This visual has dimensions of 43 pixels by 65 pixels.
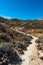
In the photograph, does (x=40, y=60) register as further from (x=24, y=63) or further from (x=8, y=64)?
(x=8, y=64)

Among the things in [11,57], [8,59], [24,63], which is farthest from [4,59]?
[24,63]

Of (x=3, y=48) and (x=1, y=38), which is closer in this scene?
(x=3, y=48)

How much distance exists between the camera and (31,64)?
10.0 meters

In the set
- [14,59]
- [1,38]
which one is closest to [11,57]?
[14,59]

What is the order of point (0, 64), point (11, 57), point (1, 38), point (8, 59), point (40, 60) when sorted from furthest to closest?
point (1, 38), point (40, 60), point (11, 57), point (8, 59), point (0, 64)

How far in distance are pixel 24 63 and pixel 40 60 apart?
68.3 inches

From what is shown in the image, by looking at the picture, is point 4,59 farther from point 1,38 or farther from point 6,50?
point 1,38

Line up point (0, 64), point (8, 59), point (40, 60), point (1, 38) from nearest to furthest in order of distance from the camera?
point (0, 64)
point (8, 59)
point (40, 60)
point (1, 38)

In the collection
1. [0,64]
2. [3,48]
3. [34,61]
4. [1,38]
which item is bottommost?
[0,64]

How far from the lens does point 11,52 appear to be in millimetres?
10492

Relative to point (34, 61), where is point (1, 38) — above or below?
above

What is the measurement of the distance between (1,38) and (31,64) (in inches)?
215

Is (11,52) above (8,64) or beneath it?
above

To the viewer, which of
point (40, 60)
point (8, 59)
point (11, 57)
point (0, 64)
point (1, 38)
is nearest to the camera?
point (0, 64)
